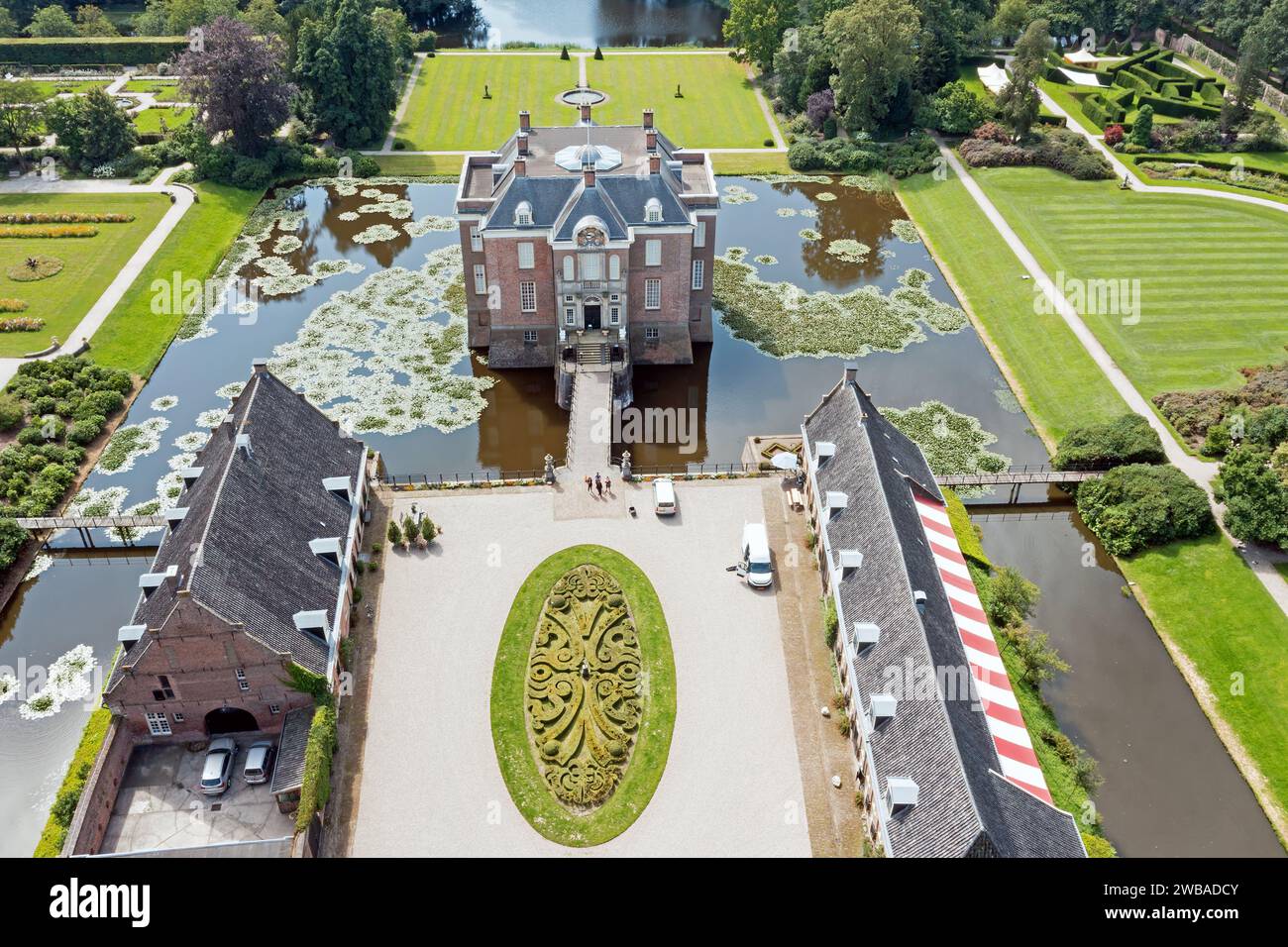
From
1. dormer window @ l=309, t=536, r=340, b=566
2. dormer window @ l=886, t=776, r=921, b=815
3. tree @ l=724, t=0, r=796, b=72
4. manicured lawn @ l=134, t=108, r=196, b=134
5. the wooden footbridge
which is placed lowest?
the wooden footbridge

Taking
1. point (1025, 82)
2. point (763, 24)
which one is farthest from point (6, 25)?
point (1025, 82)

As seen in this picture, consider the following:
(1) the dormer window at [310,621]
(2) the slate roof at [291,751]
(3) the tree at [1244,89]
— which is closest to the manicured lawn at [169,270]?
(1) the dormer window at [310,621]

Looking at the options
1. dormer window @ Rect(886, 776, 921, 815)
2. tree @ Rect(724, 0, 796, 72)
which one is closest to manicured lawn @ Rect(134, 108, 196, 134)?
tree @ Rect(724, 0, 796, 72)

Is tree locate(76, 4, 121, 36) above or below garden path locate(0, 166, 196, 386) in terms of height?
above

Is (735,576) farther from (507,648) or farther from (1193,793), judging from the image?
(1193,793)

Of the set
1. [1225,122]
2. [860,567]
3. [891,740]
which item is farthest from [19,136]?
[1225,122]

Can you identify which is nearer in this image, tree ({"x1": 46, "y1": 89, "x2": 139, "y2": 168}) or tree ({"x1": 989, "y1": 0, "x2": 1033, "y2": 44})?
tree ({"x1": 46, "y1": 89, "x2": 139, "y2": 168})

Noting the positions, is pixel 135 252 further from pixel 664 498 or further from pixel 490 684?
pixel 490 684

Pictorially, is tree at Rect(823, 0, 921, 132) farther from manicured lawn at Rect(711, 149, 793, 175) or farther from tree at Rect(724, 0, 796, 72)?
tree at Rect(724, 0, 796, 72)
